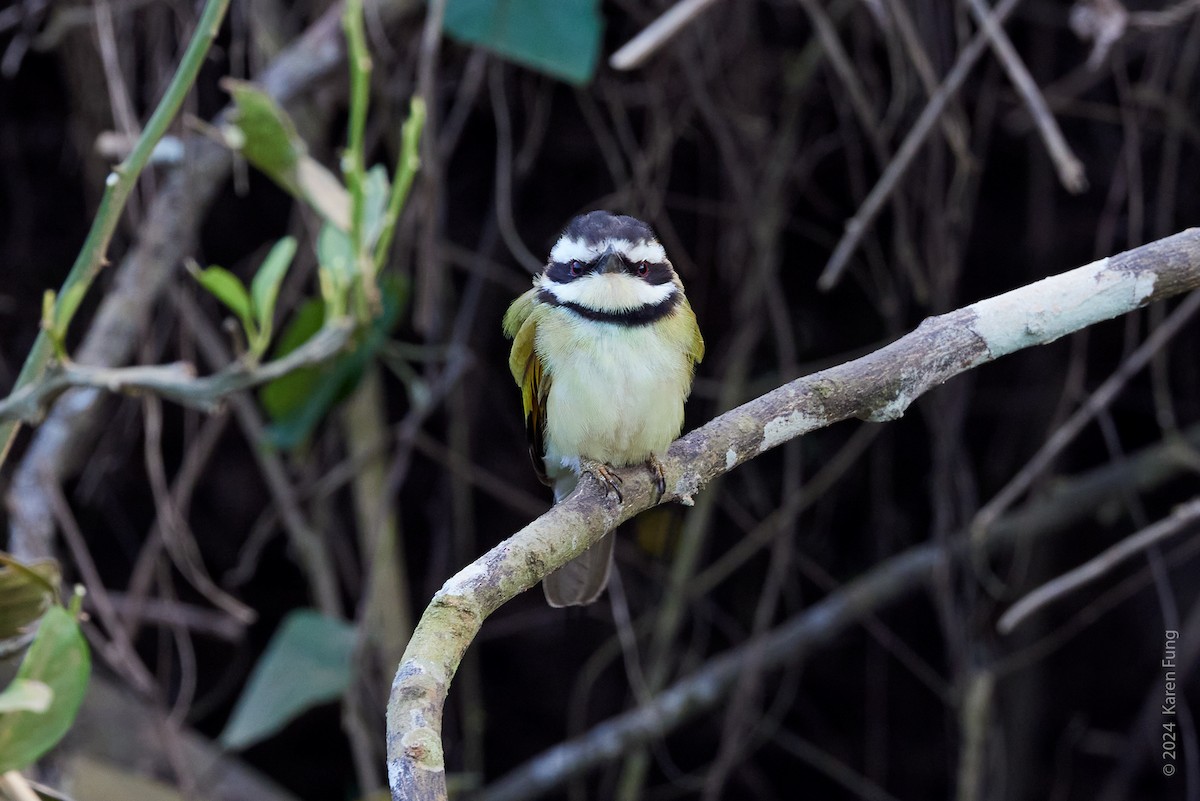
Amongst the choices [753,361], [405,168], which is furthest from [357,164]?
[753,361]

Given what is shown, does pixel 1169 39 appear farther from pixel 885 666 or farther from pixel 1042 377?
pixel 885 666

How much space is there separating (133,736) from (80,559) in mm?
832

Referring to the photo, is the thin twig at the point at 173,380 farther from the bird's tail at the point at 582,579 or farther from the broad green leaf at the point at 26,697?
the bird's tail at the point at 582,579

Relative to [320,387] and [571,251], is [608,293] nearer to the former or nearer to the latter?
[571,251]

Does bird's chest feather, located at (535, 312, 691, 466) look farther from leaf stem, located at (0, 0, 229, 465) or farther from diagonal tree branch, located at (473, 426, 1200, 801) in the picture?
diagonal tree branch, located at (473, 426, 1200, 801)

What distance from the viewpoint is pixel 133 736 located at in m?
3.05

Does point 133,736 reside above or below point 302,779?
below

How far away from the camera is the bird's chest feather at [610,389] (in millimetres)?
2041

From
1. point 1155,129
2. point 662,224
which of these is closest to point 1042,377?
point 1155,129

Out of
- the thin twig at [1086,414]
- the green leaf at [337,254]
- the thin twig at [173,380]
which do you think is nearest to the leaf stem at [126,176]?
the thin twig at [173,380]

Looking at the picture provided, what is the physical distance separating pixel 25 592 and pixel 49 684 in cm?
20

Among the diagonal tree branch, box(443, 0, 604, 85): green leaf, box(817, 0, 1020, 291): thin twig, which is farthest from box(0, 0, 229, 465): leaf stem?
the diagonal tree branch

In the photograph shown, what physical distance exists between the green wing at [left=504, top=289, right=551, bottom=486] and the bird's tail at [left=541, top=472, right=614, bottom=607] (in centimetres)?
9

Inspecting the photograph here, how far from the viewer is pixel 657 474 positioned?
194cm
